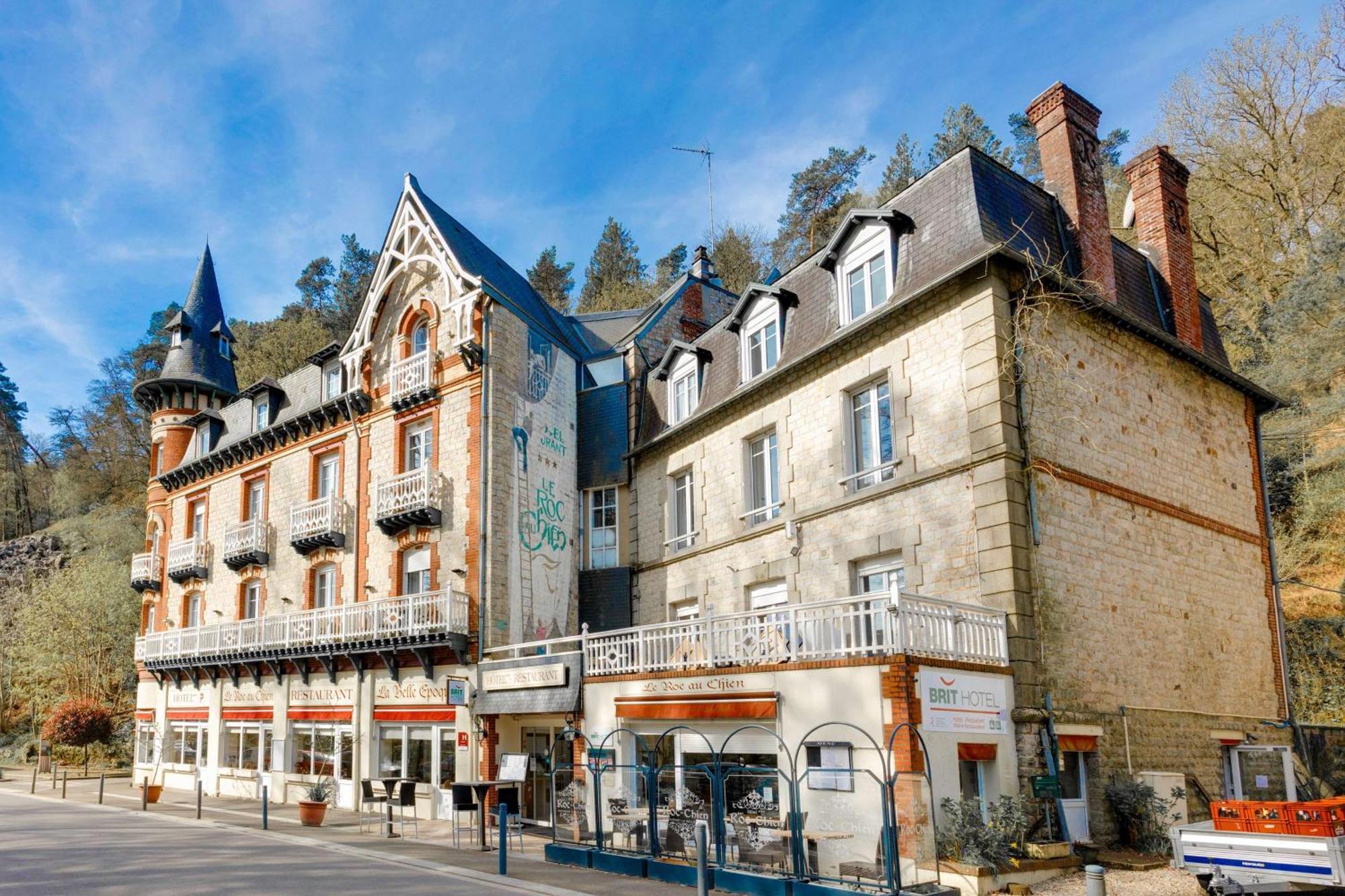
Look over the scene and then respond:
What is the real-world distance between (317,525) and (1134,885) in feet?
62.1

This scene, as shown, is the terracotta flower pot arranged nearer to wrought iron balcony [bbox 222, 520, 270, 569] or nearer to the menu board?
the menu board

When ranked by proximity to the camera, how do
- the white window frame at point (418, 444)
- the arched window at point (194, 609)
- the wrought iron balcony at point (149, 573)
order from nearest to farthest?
the white window frame at point (418, 444)
the arched window at point (194, 609)
the wrought iron balcony at point (149, 573)

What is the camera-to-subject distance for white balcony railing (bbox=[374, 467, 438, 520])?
2081 cm

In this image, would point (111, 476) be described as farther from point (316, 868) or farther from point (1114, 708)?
point (1114, 708)

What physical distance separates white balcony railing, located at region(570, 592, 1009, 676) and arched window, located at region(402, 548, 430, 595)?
6.95m

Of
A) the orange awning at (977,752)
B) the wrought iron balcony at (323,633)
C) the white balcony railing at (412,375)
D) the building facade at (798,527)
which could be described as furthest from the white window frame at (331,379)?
the orange awning at (977,752)

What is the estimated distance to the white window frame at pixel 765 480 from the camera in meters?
17.8

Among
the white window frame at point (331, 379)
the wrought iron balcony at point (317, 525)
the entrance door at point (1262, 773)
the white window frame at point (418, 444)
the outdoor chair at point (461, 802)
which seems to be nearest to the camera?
the outdoor chair at point (461, 802)

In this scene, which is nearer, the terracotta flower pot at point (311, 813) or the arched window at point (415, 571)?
the terracotta flower pot at point (311, 813)

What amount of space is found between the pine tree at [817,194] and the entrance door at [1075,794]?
118ft

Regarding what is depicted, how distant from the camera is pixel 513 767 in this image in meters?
16.7

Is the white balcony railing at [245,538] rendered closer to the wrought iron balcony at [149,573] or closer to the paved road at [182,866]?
the wrought iron balcony at [149,573]

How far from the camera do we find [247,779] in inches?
972

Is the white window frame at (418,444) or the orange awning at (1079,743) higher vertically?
the white window frame at (418,444)
